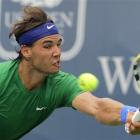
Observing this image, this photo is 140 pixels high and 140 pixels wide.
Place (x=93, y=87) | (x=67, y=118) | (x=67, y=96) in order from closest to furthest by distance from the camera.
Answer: (x=67, y=96) → (x=93, y=87) → (x=67, y=118)

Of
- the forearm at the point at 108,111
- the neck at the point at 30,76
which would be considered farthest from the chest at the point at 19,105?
the forearm at the point at 108,111

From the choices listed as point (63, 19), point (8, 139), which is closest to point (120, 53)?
point (63, 19)

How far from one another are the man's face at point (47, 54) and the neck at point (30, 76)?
0.15 feet

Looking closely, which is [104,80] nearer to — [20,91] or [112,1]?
[112,1]

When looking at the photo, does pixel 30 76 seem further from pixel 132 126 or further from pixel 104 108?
pixel 132 126

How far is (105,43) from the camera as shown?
6.81 m

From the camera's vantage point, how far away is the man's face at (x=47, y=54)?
14.7 feet

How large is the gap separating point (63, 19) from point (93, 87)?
76cm

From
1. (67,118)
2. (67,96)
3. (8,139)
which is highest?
(67,96)

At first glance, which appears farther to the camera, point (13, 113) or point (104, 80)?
point (104, 80)

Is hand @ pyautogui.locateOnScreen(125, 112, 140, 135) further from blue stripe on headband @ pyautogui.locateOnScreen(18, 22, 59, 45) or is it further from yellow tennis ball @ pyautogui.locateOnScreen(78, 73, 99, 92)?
yellow tennis ball @ pyautogui.locateOnScreen(78, 73, 99, 92)

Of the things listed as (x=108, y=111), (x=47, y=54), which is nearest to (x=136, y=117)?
(x=108, y=111)

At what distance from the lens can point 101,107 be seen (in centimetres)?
433

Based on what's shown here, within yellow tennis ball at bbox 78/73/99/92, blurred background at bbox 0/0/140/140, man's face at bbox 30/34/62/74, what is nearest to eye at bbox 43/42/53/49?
man's face at bbox 30/34/62/74
